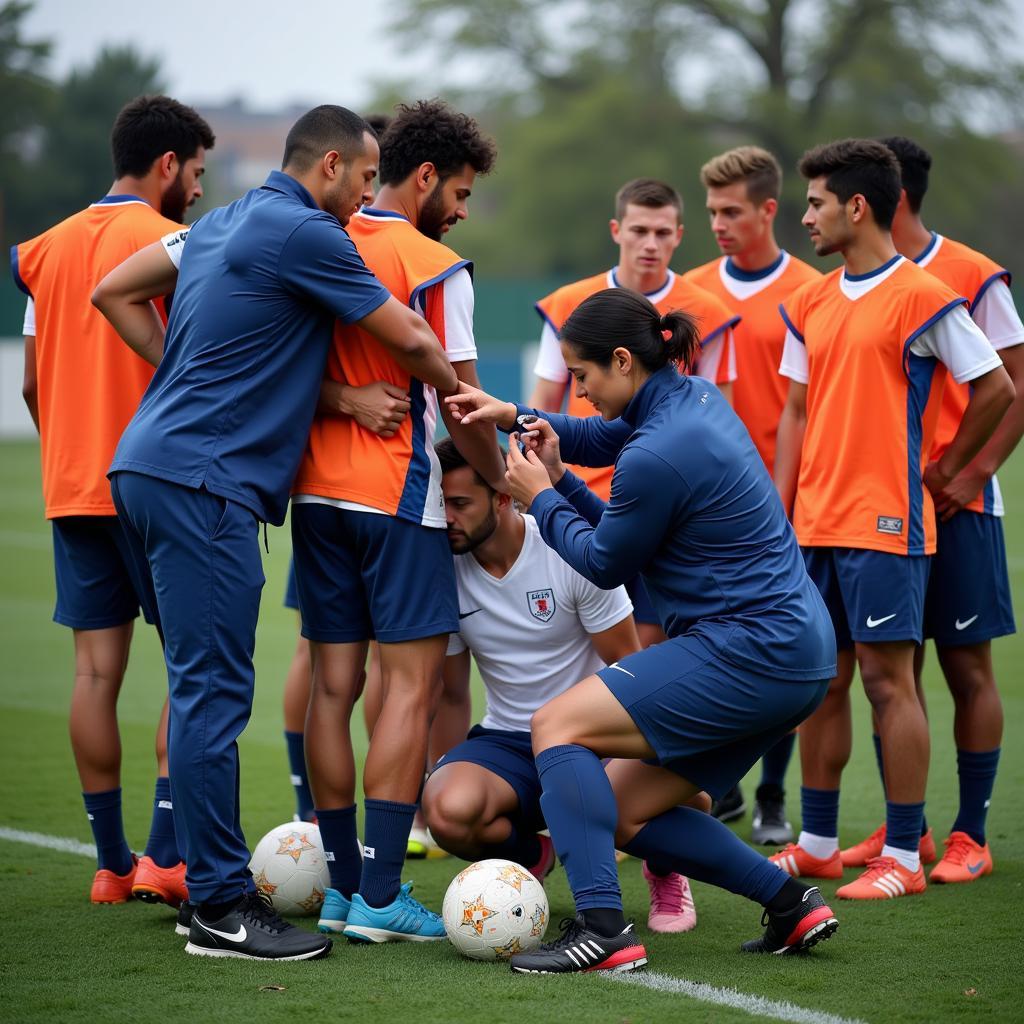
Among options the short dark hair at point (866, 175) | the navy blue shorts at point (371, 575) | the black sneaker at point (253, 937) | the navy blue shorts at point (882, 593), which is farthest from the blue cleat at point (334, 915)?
the short dark hair at point (866, 175)

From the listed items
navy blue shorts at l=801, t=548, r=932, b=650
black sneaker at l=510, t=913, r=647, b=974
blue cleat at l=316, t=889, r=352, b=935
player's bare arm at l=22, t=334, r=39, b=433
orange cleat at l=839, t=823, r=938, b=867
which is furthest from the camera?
orange cleat at l=839, t=823, r=938, b=867

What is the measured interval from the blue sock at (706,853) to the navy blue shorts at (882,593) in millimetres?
1071

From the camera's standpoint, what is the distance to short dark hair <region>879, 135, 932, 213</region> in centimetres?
555

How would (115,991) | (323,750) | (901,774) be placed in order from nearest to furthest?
(115,991)
(323,750)
(901,774)

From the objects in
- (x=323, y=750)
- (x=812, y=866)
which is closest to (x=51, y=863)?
(x=323, y=750)

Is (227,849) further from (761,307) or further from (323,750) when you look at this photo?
(761,307)

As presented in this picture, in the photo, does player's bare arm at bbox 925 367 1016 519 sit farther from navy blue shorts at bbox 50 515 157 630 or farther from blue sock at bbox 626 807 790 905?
navy blue shorts at bbox 50 515 157 630

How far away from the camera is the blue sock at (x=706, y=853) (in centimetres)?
419

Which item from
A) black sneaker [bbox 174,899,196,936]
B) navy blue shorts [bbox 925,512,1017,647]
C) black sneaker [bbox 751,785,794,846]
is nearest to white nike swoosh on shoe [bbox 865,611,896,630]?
navy blue shorts [bbox 925,512,1017,647]

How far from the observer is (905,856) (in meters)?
5.04

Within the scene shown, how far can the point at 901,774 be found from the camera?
5.05m

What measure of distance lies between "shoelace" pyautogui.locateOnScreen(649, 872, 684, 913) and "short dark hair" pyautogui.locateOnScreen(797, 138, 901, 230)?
2399 mm

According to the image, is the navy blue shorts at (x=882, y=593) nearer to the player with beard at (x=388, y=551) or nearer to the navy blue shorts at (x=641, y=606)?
the navy blue shorts at (x=641, y=606)

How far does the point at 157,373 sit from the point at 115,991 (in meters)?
Result: 1.74
